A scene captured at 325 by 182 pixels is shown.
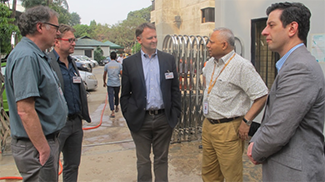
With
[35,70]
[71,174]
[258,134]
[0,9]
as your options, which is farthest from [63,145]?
[0,9]

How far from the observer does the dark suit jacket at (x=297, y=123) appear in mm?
1482

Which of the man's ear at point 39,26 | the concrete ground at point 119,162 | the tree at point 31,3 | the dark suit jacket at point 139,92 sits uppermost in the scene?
the tree at point 31,3

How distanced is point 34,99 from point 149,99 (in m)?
1.30

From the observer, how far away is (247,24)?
5199 millimetres

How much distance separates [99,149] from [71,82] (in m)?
2.47

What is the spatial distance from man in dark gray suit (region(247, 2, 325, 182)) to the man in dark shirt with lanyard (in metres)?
2.01

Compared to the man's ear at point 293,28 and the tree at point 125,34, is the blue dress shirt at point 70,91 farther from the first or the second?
the tree at point 125,34

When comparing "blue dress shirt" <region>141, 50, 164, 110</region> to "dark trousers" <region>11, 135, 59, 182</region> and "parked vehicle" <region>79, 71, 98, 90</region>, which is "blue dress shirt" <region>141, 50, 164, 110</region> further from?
"parked vehicle" <region>79, 71, 98, 90</region>

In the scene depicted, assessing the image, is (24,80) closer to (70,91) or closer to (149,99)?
(70,91)

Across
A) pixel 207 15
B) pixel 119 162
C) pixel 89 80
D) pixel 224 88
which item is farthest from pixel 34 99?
pixel 207 15

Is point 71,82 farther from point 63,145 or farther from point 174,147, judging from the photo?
point 174,147

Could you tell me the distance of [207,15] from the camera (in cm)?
2436

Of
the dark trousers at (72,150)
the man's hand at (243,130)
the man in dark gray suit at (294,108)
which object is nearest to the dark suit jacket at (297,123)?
the man in dark gray suit at (294,108)

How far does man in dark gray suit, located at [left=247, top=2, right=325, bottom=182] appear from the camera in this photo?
1.49 meters
